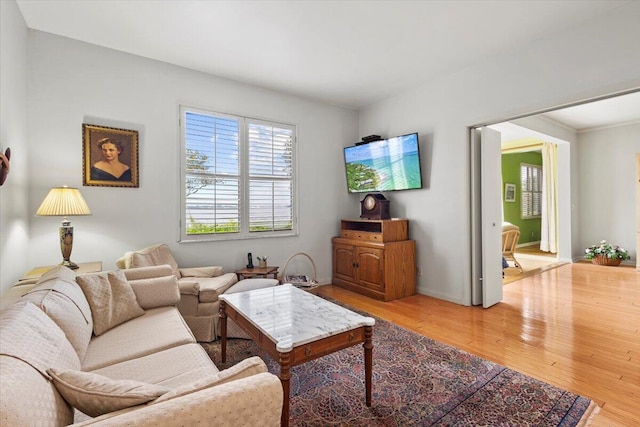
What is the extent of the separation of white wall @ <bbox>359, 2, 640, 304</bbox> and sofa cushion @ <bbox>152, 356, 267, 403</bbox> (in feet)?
10.6

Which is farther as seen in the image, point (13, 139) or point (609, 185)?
point (609, 185)

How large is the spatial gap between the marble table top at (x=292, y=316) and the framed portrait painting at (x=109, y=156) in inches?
72.8

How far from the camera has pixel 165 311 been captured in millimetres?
2264

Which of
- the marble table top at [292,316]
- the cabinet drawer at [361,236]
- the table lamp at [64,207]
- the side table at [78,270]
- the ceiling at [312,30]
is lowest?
the marble table top at [292,316]

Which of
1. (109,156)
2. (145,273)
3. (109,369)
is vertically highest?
(109,156)

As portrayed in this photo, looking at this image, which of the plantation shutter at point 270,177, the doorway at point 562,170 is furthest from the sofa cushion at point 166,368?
the doorway at point 562,170

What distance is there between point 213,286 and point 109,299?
91 centimetres

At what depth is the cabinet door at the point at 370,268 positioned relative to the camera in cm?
385

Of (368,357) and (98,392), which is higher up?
(98,392)

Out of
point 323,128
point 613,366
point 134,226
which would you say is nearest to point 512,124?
point 323,128

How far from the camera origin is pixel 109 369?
1482 millimetres

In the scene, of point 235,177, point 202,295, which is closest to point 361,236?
point 235,177

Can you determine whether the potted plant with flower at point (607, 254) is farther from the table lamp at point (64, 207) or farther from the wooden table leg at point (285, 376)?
the table lamp at point (64, 207)

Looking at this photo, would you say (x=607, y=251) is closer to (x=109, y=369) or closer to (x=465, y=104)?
(x=465, y=104)
